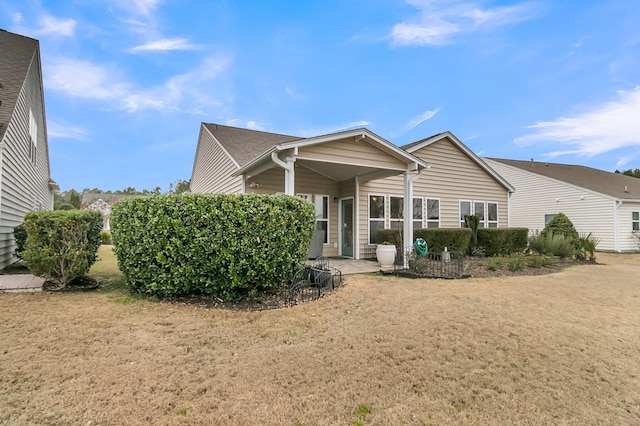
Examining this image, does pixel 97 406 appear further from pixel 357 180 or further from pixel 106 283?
pixel 357 180

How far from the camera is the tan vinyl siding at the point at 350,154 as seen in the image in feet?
25.6

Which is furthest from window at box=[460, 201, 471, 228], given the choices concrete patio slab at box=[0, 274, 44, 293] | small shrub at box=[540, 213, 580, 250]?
concrete patio slab at box=[0, 274, 44, 293]

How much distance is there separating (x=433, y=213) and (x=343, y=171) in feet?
16.6

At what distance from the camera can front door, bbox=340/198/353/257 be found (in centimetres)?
1148

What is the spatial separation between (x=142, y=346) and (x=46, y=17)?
37.5ft

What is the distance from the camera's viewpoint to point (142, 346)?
140 inches

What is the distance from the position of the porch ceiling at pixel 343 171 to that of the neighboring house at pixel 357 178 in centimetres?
3

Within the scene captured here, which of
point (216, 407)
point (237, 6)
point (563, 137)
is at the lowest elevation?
point (216, 407)

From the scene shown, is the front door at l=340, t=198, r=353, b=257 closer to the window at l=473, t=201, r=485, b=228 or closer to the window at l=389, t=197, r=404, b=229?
the window at l=389, t=197, r=404, b=229

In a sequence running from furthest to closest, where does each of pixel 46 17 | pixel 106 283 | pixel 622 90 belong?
pixel 622 90 < pixel 46 17 < pixel 106 283

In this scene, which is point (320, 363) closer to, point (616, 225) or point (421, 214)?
point (421, 214)

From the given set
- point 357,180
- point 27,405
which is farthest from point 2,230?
point 357,180

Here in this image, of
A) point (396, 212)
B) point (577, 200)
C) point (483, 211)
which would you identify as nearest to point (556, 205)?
point (577, 200)

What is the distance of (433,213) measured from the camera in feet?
43.9
